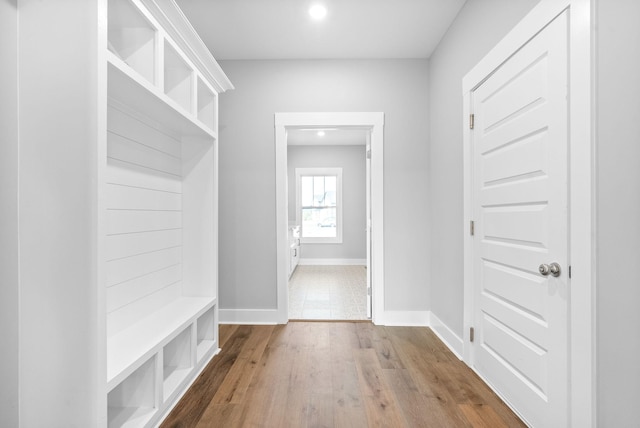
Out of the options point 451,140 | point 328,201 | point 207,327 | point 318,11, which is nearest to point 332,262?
point 328,201

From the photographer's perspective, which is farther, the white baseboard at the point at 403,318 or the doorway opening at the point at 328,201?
the doorway opening at the point at 328,201

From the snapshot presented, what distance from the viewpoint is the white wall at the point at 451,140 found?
7.29ft

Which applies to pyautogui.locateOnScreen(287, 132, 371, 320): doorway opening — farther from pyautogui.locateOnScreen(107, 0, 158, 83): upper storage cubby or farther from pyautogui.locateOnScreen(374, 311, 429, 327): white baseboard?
pyautogui.locateOnScreen(107, 0, 158, 83): upper storage cubby

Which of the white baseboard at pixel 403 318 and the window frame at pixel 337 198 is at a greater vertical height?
the window frame at pixel 337 198

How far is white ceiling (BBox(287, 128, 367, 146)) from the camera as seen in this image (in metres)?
6.20

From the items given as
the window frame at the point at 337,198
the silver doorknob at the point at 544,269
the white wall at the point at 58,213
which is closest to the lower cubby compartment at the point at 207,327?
the white wall at the point at 58,213

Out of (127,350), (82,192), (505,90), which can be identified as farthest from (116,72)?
(505,90)

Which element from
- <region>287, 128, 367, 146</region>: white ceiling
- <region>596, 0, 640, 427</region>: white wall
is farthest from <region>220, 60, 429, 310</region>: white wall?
<region>287, 128, 367, 146</region>: white ceiling

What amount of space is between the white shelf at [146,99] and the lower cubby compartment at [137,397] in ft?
4.34

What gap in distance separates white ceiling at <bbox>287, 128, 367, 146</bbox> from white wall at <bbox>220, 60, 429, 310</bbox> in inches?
109

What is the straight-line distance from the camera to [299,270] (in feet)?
21.4

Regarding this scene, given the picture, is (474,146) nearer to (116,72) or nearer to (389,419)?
(389,419)

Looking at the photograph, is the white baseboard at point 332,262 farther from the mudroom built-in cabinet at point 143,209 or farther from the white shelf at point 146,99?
the white shelf at point 146,99

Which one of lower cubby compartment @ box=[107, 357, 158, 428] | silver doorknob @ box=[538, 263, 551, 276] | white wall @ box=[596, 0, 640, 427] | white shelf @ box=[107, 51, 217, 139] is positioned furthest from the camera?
lower cubby compartment @ box=[107, 357, 158, 428]
